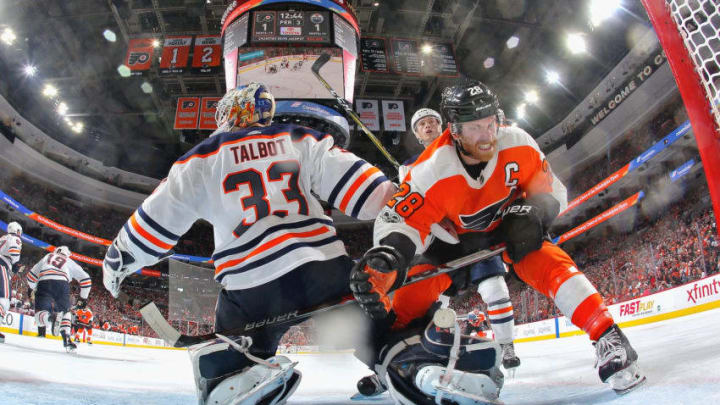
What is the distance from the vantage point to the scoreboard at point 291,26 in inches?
340

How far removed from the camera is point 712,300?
18.2 feet

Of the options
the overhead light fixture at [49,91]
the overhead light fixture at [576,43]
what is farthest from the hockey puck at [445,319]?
the overhead light fixture at [49,91]

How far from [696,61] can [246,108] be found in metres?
1.49

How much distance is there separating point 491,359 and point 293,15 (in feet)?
28.6

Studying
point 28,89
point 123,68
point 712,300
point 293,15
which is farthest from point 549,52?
point 28,89

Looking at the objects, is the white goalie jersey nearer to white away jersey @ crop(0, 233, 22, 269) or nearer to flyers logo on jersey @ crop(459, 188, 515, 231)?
flyers logo on jersey @ crop(459, 188, 515, 231)

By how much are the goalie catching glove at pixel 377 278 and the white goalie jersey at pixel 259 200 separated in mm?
164

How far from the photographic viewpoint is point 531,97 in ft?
51.5

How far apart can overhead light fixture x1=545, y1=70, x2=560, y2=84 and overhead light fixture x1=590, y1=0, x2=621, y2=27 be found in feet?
7.19

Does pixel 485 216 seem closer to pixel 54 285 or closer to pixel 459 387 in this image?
pixel 459 387

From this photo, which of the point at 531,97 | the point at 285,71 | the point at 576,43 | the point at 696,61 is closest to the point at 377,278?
the point at 696,61

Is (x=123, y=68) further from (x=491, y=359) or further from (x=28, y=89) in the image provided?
(x=491, y=359)

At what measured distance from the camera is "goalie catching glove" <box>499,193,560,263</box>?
162 centimetres

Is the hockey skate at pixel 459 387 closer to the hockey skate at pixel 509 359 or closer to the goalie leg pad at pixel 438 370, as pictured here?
the goalie leg pad at pixel 438 370
